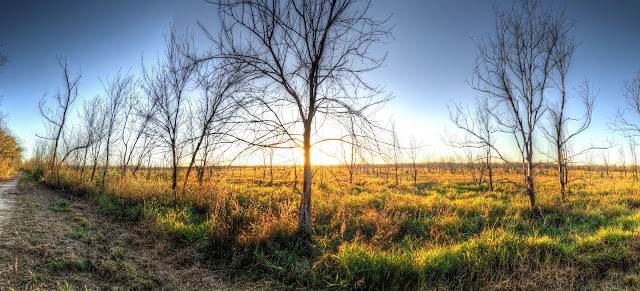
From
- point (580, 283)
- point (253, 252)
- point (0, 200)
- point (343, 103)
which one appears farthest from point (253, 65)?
point (0, 200)

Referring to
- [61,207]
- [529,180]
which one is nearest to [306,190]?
[529,180]

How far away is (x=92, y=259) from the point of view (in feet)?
12.9

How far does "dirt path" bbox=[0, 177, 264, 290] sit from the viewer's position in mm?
3330

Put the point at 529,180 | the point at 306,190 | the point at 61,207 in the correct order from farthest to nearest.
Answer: the point at 61,207, the point at 529,180, the point at 306,190

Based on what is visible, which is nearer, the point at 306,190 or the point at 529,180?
the point at 306,190

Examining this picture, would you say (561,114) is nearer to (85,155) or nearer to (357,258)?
(357,258)

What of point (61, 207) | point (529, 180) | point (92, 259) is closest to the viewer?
point (92, 259)

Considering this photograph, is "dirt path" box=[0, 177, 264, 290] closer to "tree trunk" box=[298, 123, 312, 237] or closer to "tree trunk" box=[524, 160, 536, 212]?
"tree trunk" box=[298, 123, 312, 237]

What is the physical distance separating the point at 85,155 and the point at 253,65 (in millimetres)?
15466

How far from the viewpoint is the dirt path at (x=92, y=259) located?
333 cm

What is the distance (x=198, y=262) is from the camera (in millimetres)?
4066

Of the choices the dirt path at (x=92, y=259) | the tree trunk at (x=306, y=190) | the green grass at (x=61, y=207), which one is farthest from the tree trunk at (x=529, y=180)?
the green grass at (x=61, y=207)

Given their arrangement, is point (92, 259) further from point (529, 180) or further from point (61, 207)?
point (529, 180)

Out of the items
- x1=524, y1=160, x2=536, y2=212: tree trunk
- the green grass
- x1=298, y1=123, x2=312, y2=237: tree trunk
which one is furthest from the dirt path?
x1=524, y1=160, x2=536, y2=212: tree trunk
